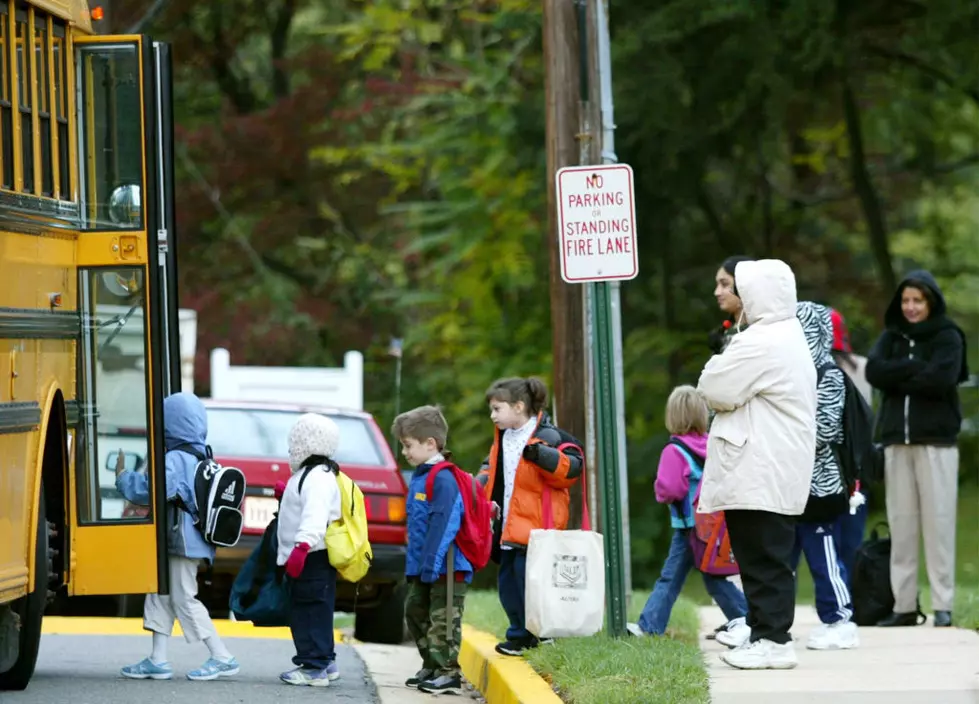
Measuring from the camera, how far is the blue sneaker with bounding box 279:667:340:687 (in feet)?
Answer: 29.8

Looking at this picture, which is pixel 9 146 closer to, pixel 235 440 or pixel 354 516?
pixel 354 516

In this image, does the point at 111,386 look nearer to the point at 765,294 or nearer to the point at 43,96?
the point at 43,96

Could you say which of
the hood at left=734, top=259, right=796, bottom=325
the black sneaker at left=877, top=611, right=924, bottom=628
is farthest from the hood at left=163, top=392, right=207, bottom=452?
the black sneaker at left=877, top=611, right=924, bottom=628

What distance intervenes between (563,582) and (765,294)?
1640mm

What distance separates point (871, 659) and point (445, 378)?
15086 mm

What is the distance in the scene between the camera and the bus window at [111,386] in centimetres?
883

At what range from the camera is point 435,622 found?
8.91m

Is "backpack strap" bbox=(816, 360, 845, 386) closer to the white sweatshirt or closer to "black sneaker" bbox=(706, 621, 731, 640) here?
"black sneaker" bbox=(706, 621, 731, 640)

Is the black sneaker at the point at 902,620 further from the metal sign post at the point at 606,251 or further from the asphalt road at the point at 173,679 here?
the asphalt road at the point at 173,679

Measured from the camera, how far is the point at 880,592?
11.2 meters

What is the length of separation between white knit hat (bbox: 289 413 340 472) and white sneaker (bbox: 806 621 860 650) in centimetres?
255

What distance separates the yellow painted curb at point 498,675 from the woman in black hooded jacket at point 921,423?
2.41 metres

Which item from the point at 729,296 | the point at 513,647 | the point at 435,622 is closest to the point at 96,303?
the point at 435,622

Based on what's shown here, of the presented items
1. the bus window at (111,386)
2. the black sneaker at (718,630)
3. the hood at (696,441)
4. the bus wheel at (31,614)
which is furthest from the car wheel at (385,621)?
the bus wheel at (31,614)
